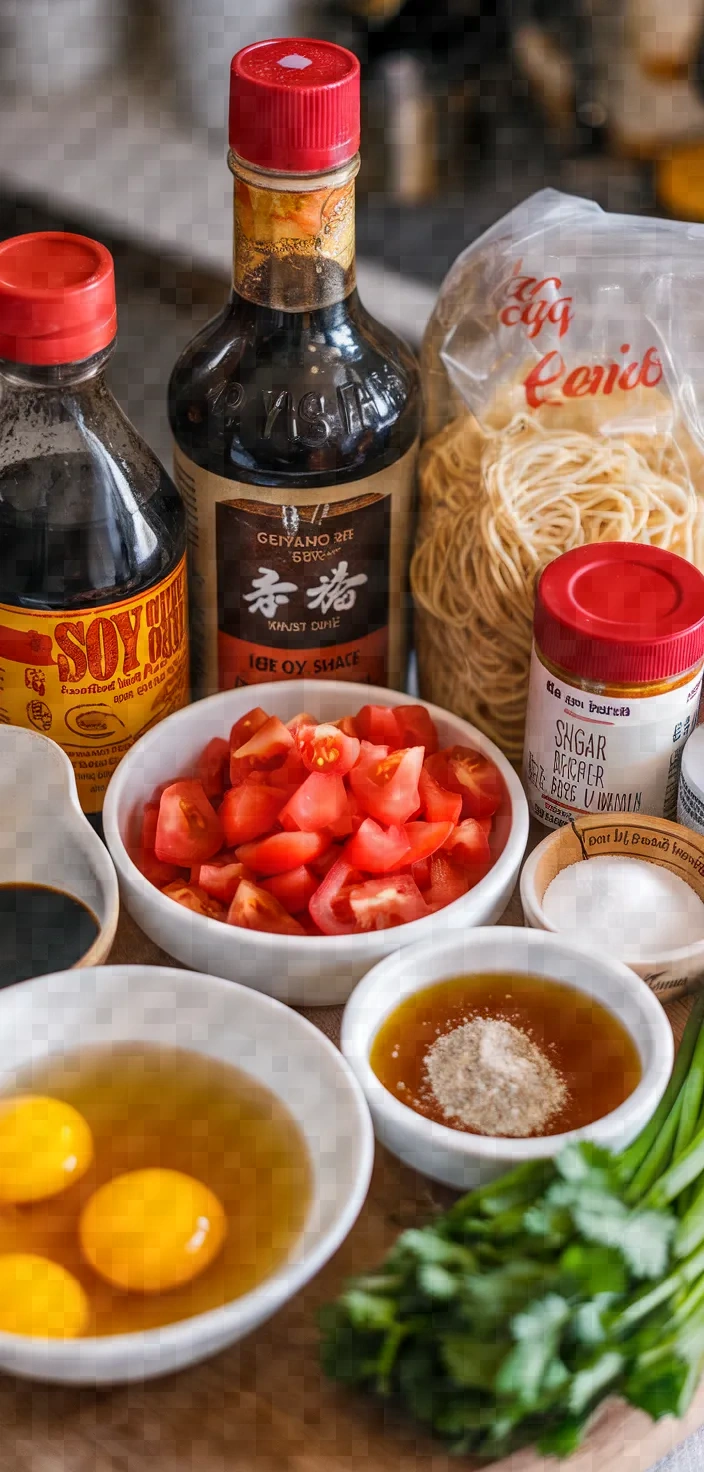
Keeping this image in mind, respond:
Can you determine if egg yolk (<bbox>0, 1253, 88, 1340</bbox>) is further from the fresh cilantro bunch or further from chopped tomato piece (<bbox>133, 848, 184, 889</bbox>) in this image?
chopped tomato piece (<bbox>133, 848, 184, 889</bbox>)

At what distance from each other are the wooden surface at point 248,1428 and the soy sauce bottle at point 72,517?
19.9 inches

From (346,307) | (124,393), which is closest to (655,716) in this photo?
(346,307)

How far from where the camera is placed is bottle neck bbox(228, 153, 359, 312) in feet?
3.46

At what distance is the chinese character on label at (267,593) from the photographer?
120 cm

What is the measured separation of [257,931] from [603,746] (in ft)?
1.01

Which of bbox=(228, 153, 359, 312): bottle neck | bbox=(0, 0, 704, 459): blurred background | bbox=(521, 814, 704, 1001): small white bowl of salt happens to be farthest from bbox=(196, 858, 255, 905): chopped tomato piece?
bbox=(0, 0, 704, 459): blurred background

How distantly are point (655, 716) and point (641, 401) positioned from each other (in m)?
0.30

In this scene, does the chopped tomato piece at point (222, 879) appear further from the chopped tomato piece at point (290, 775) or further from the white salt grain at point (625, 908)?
the white salt grain at point (625, 908)

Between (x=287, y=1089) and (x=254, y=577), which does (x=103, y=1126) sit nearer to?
(x=287, y=1089)

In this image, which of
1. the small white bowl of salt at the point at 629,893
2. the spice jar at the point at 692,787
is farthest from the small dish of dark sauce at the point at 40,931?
the spice jar at the point at 692,787

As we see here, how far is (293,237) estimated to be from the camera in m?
1.07

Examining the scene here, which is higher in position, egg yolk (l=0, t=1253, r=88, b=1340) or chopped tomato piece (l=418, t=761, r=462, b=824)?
chopped tomato piece (l=418, t=761, r=462, b=824)

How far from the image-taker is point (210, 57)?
2.97 meters

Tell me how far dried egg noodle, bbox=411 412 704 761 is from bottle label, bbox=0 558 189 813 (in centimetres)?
23
